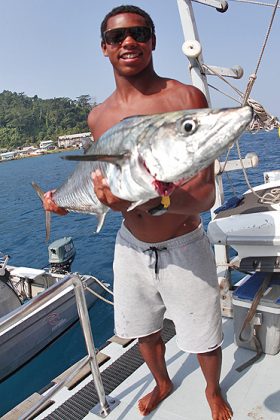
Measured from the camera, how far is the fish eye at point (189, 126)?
127 centimetres

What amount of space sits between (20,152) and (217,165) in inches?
4283

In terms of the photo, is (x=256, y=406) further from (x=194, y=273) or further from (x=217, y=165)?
(x=217, y=165)

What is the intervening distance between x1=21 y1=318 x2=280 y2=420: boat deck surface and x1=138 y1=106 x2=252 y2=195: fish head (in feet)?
5.88

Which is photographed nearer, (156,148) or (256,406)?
(156,148)

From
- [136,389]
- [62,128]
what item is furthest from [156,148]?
[62,128]

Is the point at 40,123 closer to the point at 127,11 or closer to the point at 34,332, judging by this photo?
the point at 34,332

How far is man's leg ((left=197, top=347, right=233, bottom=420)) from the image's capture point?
7.40 ft

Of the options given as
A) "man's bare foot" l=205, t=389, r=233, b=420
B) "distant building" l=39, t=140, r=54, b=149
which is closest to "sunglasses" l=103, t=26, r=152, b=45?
"man's bare foot" l=205, t=389, r=233, b=420

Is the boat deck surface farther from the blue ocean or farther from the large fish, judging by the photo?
the blue ocean

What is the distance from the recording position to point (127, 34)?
6.43 ft

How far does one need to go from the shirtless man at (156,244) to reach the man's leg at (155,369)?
0.04 ft


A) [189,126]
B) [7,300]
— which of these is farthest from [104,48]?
[7,300]

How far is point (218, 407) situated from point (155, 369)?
0.46 metres

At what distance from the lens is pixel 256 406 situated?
8.11ft
